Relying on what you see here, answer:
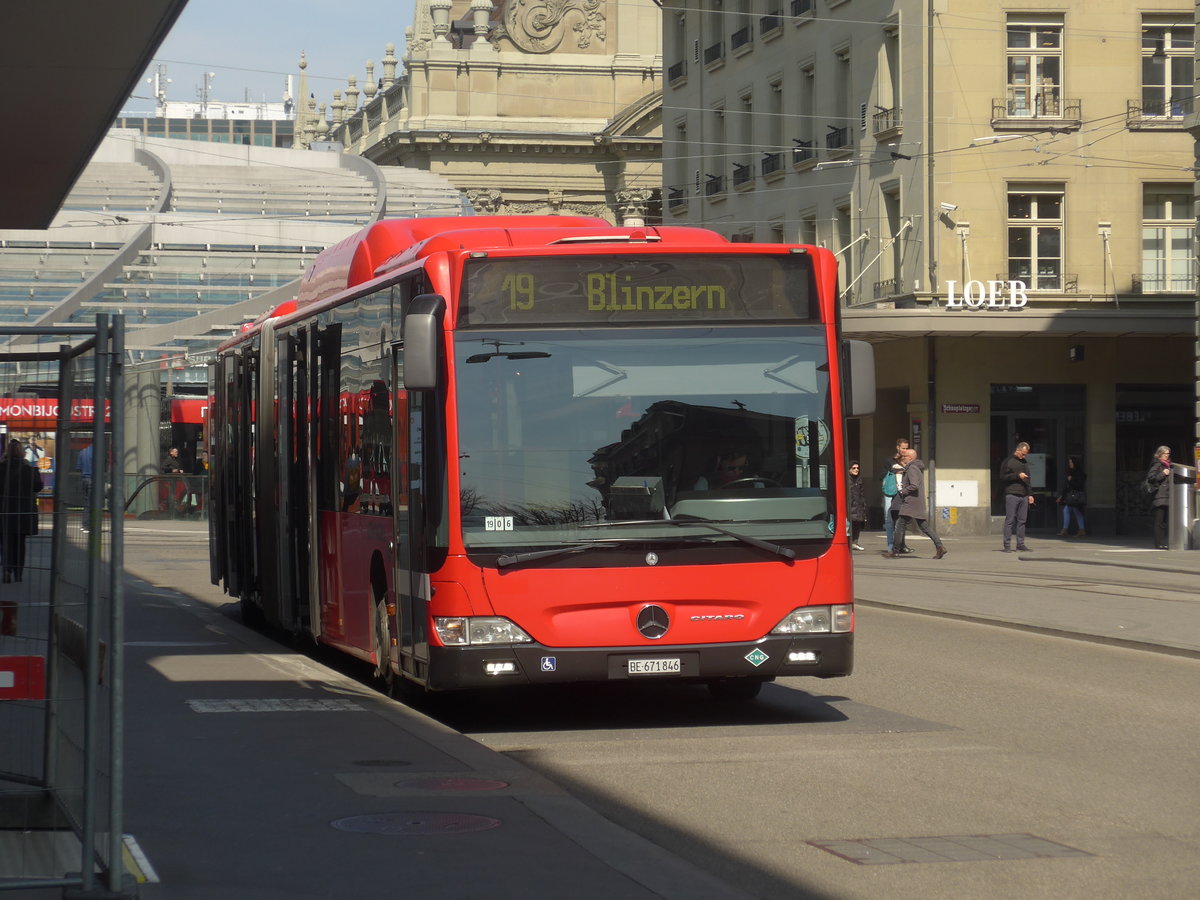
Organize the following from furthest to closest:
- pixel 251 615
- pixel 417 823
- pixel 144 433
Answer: pixel 144 433, pixel 251 615, pixel 417 823

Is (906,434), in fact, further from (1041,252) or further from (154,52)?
(154,52)

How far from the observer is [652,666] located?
35.2ft

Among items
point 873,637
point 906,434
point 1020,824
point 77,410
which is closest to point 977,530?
point 906,434

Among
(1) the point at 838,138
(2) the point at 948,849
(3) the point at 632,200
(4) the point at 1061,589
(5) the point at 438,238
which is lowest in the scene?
(2) the point at 948,849

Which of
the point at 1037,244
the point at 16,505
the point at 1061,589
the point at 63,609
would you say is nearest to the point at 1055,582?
the point at 1061,589

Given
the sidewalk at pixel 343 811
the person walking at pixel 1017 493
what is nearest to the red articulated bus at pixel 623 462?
the sidewalk at pixel 343 811

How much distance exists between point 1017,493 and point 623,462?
2135 cm

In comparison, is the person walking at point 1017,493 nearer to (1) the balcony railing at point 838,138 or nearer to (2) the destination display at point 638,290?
(1) the balcony railing at point 838,138

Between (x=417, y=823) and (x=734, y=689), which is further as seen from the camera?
(x=734, y=689)

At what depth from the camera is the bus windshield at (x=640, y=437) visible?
10.7 metres

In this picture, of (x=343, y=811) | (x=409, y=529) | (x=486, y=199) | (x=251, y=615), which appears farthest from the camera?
(x=486, y=199)

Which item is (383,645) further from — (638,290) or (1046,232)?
(1046,232)

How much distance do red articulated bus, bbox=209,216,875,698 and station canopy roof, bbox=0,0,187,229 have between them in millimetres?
1995

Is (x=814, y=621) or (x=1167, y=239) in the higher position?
(x=1167, y=239)
